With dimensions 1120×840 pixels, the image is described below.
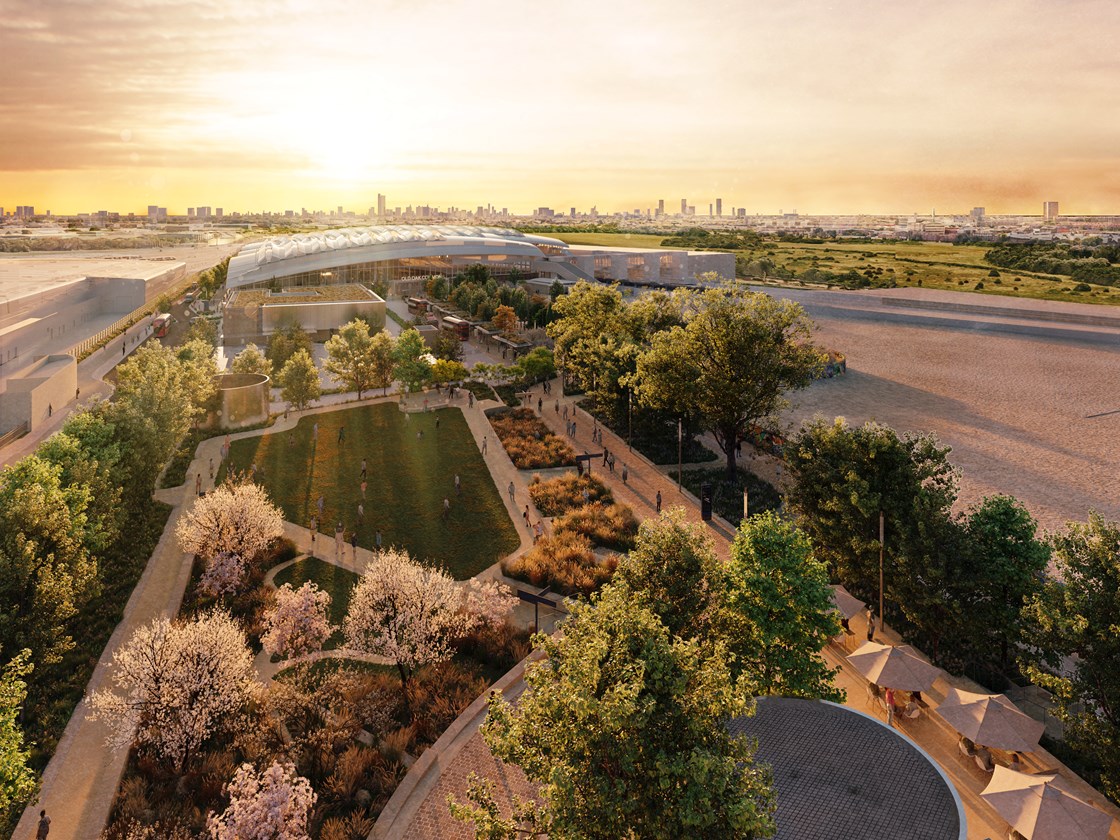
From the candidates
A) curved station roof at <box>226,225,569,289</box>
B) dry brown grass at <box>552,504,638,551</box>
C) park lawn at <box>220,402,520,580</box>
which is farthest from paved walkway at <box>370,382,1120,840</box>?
curved station roof at <box>226,225,569,289</box>

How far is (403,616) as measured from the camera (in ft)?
68.5

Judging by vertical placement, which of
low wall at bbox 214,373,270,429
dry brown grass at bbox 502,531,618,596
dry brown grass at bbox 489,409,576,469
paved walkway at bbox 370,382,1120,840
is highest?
low wall at bbox 214,373,270,429

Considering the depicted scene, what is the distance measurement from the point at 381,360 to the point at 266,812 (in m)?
43.4

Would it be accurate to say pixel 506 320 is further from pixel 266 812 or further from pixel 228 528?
pixel 266 812

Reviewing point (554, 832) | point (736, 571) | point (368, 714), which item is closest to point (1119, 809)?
point (736, 571)

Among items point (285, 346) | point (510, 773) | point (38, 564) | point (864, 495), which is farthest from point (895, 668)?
point (285, 346)

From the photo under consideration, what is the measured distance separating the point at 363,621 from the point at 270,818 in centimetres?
706

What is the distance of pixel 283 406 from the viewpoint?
53094mm

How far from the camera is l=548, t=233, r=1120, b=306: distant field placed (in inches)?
2938

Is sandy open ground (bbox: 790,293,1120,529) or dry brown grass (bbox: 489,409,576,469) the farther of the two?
dry brown grass (bbox: 489,409,576,469)

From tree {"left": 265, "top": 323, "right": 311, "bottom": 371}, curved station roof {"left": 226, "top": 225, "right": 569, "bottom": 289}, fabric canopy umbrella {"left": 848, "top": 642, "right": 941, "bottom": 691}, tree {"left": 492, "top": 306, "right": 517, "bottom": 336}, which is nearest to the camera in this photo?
fabric canopy umbrella {"left": 848, "top": 642, "right": 941, "bottom": 691}

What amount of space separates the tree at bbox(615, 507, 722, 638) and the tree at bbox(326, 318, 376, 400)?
40.0 m

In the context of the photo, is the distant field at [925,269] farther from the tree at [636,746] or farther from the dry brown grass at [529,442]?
the tree at [636,746]

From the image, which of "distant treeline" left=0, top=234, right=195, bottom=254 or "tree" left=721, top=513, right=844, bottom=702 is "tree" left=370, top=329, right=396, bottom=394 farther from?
"distant treeline" left=0, top=234, right=195, bottom=254
